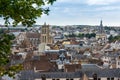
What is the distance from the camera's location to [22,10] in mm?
10883

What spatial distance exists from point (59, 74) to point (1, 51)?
3916 centimetres

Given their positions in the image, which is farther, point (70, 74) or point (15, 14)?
point (70, 74)

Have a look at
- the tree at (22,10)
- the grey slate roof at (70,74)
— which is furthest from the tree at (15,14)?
the grey slate roof at (70,74)

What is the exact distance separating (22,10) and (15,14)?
0.19 m

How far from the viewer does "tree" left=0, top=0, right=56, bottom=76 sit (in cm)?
1071

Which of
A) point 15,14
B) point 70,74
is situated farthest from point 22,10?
point 70,74

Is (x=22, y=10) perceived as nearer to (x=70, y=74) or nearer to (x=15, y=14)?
(x=15, y=14)

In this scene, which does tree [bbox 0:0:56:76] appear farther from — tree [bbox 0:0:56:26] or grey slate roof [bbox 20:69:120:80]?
grey slate roof [bbox 20:69:120:80]

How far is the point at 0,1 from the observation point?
1055 cm

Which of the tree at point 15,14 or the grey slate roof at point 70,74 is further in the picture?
the grey slate roof at point 70,74

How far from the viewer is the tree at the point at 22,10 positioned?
421 inches

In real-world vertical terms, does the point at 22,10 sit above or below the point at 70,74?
above

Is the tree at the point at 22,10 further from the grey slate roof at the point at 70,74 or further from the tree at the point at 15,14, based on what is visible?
the grey slate roof at the point at 70,74

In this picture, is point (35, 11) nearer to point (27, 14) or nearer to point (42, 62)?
point (27, 14)
